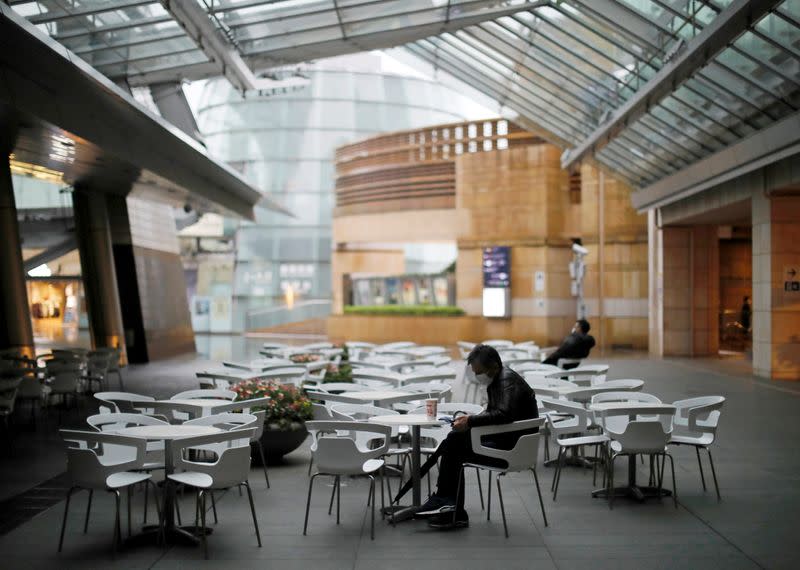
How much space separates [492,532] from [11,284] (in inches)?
494

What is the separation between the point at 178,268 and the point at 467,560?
23348 millimetres

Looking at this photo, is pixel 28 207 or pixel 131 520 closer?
pixel 131 520

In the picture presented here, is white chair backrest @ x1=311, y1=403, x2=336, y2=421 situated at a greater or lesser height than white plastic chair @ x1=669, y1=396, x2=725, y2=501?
greater

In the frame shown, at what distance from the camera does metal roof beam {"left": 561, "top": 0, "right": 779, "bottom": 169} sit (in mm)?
10547

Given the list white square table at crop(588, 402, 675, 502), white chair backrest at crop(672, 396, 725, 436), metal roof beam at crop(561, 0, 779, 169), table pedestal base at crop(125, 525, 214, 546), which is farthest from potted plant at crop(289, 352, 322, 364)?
table pedestal base at crop(125, 525, 214, 546)

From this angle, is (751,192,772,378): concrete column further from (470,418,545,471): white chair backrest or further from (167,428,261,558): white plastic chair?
(167,428,261,558): white plastic chair

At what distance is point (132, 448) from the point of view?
7.18 meters

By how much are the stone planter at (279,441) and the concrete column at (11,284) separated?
29.6 feet

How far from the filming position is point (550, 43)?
17.8 meters

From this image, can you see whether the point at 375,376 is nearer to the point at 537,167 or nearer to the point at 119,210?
the point at 119,210

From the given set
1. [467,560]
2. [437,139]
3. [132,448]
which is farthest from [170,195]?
[467,560]

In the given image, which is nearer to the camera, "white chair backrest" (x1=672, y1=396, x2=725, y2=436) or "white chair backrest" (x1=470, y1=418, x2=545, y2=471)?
"white chair backrest" (x1=470, y1=418, x2=545, y2=471)

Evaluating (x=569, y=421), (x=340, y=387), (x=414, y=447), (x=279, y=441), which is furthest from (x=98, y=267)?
(x=414, y=447)

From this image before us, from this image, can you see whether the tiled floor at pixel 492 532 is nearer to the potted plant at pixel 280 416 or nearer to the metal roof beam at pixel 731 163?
the potted plant at pixel 280 416
